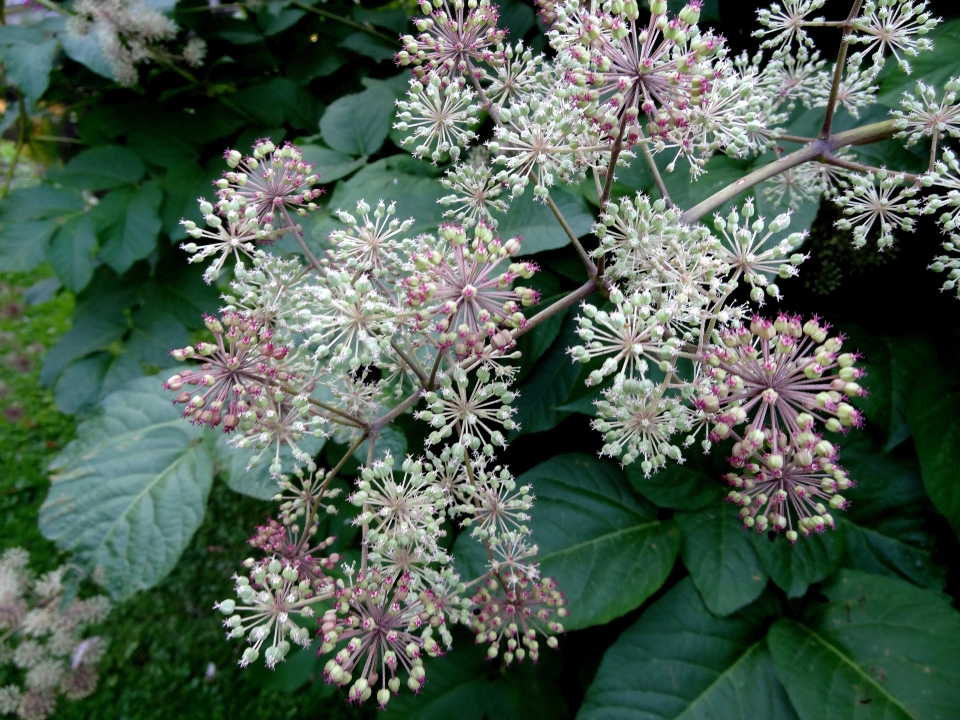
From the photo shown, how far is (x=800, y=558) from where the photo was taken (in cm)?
207

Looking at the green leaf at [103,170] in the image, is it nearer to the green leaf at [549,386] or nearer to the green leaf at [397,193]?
the green leaf at [397,193]

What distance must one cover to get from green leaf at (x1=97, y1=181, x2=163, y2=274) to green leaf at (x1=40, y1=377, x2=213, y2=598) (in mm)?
784

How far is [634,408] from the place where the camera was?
1196 mm

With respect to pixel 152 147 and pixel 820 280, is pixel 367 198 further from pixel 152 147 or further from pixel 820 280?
pixel 820 280

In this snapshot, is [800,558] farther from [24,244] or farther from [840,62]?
[24,244]

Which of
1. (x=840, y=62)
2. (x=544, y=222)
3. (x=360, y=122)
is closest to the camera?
(x=840, y=62)

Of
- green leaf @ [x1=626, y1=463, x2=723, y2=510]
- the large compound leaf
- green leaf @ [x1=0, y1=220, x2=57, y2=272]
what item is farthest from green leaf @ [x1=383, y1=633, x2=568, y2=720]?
green leaf @ [x1=0, y1=220, x2=57, y2=272]

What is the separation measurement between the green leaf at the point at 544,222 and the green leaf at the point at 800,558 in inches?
52.0

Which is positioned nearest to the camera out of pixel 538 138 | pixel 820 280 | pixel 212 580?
pixel 538 138

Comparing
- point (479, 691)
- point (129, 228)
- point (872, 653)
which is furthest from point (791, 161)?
point (129, 228)

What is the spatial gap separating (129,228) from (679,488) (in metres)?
2.65

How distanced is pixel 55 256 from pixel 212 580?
2.77 metres

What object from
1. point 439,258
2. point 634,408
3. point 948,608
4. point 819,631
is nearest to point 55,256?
point 439,258

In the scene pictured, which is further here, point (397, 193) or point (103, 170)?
point (103, 170)
